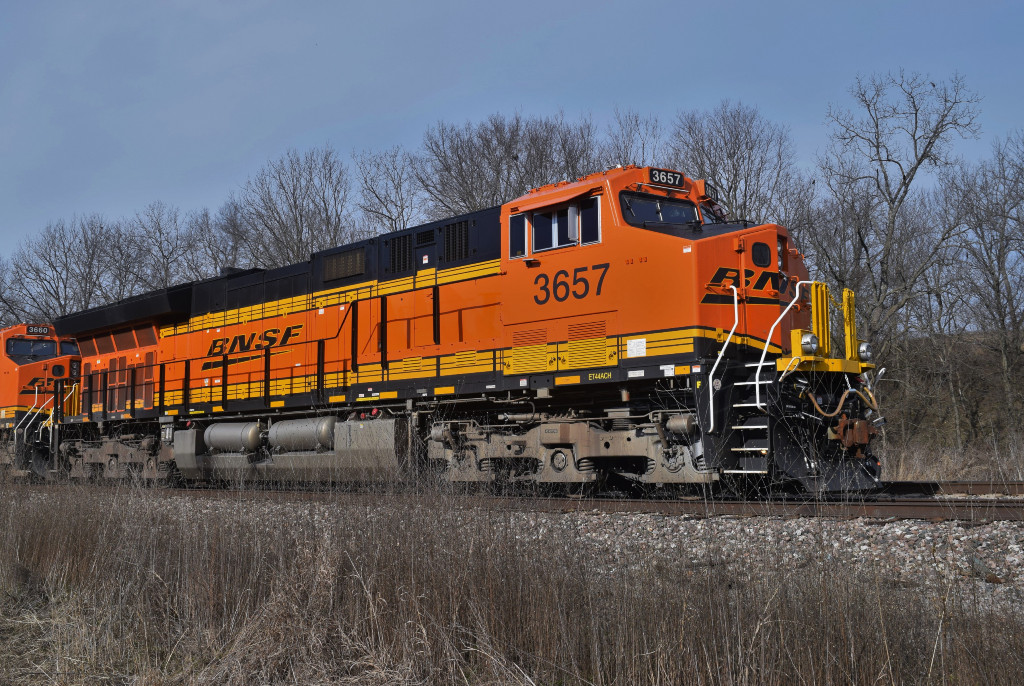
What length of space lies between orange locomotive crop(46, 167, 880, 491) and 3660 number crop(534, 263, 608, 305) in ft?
0.07

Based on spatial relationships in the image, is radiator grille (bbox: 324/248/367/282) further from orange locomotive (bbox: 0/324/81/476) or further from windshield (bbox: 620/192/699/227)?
orange locomotive (bbox: 0/324/81/476)

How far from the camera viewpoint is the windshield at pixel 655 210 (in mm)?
9695

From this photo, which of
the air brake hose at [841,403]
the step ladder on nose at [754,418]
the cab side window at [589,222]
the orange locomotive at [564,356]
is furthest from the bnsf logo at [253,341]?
the air brake hose at [841,403]

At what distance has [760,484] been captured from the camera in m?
9.58

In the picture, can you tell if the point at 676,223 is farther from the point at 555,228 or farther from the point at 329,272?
the point at 329,272

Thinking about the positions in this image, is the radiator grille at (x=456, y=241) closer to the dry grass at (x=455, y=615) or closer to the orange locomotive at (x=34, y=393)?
the dry grass at (x=455, y=615)

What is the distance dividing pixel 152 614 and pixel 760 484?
667 centimetres

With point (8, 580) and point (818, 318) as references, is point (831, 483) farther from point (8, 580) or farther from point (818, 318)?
point (8, 580)

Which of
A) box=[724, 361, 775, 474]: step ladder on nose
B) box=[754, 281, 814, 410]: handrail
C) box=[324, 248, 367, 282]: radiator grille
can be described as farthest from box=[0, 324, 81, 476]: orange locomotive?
box=[754, 281, 814, 410]: handrail

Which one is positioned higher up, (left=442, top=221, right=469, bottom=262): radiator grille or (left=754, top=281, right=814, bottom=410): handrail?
(left=442, top=221, right=469, bottom=262): radiator grille

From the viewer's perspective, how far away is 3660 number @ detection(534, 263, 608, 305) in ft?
31.9

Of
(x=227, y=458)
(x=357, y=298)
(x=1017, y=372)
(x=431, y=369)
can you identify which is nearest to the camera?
(x=431, y=369)

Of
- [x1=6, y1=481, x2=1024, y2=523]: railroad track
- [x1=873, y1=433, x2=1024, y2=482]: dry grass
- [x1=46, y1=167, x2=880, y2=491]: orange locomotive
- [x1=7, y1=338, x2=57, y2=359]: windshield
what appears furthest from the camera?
[x1=7, y1=338, x2=57, y2=359]: windshield

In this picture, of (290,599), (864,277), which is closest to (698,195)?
(290,599)
